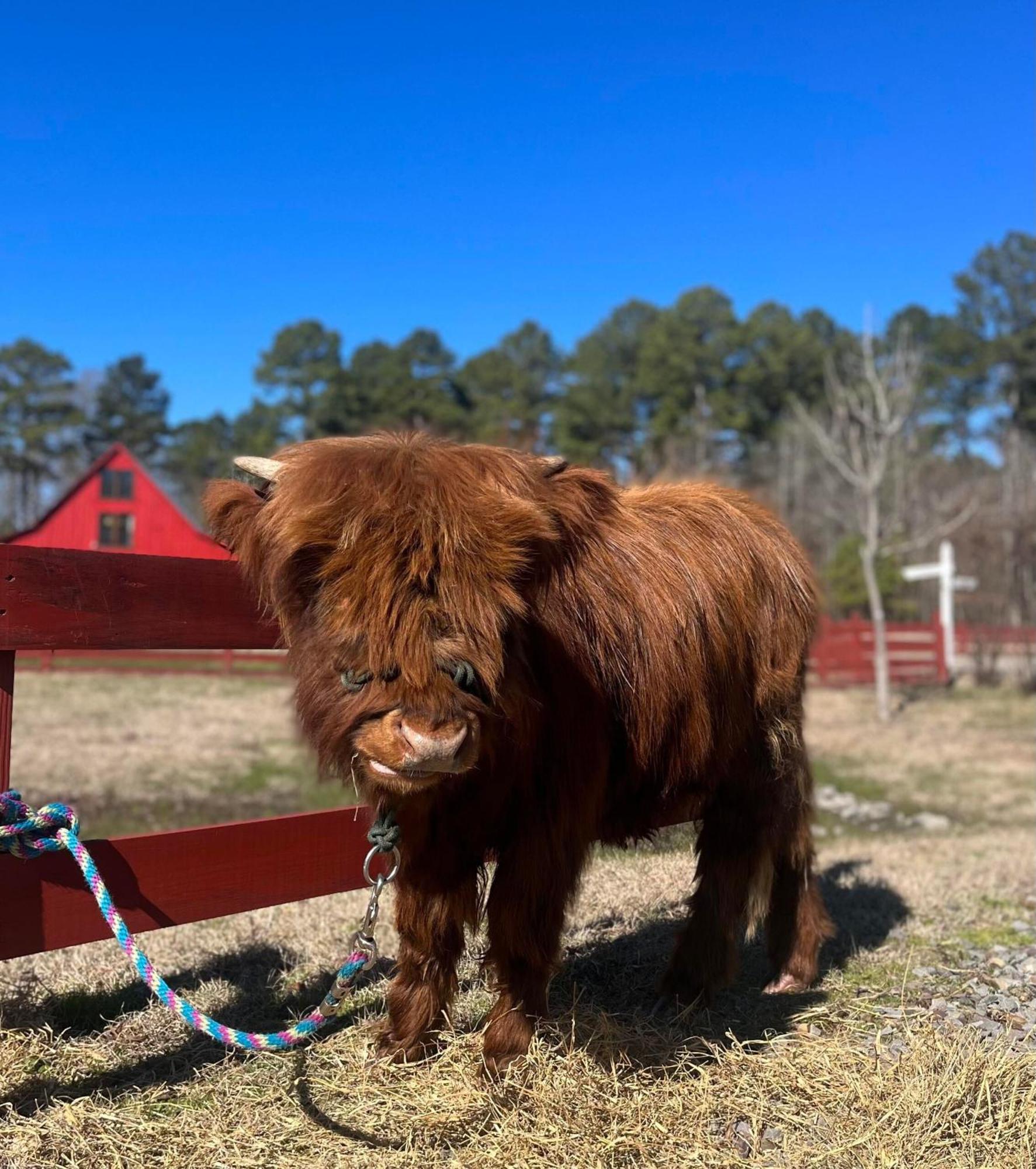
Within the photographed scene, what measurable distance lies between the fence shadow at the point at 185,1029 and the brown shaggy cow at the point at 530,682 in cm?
62

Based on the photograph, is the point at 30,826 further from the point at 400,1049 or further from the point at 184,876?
the point at 400,1049

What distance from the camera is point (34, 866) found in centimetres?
285

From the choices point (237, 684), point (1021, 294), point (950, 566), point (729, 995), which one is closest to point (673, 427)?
point (1021, 294)

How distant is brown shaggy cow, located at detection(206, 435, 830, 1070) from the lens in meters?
2.37

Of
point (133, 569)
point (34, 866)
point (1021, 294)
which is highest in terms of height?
point (1021, 294)

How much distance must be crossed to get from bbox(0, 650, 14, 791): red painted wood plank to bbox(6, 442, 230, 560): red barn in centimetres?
2890

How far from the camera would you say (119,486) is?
31156 millimetres

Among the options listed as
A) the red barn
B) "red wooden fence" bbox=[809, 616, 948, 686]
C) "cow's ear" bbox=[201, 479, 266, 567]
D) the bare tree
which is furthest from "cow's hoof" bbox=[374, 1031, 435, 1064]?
the red barn

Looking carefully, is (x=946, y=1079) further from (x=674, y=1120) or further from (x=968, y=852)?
Answer: (x=968, y=852)

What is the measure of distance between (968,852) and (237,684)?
670 inches

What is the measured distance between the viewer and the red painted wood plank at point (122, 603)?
276 cm

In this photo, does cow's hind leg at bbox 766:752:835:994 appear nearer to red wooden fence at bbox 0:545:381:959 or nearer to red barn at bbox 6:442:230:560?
red wooden fence at bbox 0:545:381:959

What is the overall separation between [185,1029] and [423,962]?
89 centimetres

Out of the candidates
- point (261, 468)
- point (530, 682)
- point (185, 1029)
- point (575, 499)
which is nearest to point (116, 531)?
point (185, 1029)
